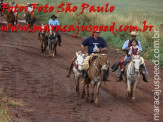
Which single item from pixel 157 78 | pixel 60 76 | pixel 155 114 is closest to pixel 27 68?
pixel 60 76

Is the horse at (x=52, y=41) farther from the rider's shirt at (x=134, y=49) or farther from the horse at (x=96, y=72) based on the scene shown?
the horse at (x=96, y=72)

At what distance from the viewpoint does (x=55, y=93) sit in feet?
47.1

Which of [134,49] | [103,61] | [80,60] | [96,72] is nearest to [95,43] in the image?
[80,60]

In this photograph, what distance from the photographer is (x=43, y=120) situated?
10.5m

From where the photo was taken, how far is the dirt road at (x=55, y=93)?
11.4 meters

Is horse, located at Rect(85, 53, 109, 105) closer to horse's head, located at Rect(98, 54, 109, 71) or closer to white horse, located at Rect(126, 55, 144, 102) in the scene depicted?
horse's head, located at Rect(98, 54, 109, 71)

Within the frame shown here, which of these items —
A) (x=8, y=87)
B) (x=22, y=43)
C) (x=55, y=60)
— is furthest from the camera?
(x=22, y=43)

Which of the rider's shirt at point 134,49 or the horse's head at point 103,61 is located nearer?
the horse's head at point 103,61

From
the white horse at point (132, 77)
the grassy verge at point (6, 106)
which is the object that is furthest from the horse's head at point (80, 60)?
the grassy verge at point (6, 106)

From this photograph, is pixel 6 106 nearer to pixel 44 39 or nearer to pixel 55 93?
pixel 55 93

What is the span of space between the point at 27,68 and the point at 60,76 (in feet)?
5.86

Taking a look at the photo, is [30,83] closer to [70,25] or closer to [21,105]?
[21,105]

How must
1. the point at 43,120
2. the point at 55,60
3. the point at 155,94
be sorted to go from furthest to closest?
the point at 55,60
the point at 155,94
the point at 43,120

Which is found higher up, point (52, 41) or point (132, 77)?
point (52, 41)
